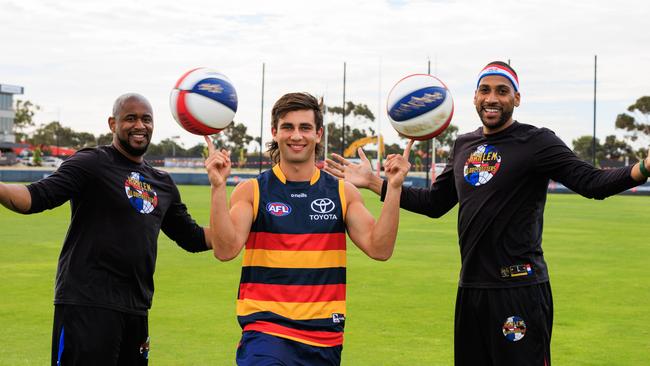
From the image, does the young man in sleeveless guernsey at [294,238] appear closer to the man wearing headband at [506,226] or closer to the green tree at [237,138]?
the man wearing headband at [506,226]

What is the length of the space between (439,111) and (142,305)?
236 centimetres

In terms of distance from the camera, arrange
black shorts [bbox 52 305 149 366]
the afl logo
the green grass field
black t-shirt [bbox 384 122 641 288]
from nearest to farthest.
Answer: the afl logo, black shorts [bbox 52 305 149 366], black t-shirt [bbox 384 122 641 288], the green grass field

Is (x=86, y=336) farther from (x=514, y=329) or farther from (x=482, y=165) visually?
(x=482, y=165)

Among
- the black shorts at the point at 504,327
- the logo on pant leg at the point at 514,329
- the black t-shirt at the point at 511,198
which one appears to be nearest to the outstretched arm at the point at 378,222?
the black t-shirt at the point at 511,198

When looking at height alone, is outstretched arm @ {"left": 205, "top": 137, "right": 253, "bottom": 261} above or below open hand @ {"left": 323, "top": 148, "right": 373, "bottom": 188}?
below

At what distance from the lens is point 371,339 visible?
9.90m

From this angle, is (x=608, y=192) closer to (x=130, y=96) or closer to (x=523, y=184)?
(x=523, y=184)

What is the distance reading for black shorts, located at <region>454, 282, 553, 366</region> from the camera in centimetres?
570

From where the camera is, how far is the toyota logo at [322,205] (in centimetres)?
519

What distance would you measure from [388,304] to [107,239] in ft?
23.2

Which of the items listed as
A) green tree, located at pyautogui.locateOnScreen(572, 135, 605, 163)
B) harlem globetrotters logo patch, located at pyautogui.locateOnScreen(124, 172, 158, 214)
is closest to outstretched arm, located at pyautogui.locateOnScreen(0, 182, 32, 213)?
harlem globetrotters logo patch, located at pyautogui.locateOnScreen(124, 172, 158, 214)

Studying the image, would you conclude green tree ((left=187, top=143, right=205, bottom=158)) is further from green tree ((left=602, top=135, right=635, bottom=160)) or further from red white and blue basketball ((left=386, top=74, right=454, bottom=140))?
red white and blue basketball ((left=386, top=74, right=454, bottom=140))

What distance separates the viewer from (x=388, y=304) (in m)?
12.2

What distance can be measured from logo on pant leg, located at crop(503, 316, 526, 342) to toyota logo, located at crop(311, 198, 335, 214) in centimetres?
145
